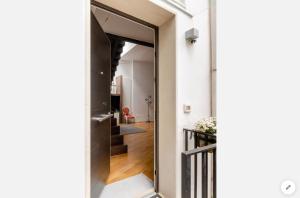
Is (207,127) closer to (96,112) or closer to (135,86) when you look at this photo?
(96,112)

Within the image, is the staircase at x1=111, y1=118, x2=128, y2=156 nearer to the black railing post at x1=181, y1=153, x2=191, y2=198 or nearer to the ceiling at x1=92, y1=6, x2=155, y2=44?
the ceiling at x1=92, y1=6, x2=155, y2=44

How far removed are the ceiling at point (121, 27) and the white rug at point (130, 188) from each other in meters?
2.20

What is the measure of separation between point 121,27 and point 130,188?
93.1 inches

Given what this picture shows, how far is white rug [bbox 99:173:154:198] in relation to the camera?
162cm

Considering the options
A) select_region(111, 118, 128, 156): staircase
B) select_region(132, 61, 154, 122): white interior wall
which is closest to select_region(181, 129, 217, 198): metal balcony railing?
select_region(111, 118, 128, 156): staircase

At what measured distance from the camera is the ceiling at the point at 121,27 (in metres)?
2.03

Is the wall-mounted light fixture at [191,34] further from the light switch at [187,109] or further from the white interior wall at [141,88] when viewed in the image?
the white interior wall at [141,88]

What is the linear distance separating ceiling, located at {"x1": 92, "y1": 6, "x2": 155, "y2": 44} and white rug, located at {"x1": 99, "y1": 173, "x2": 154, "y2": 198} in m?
2.20

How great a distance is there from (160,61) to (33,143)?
149 centimetres

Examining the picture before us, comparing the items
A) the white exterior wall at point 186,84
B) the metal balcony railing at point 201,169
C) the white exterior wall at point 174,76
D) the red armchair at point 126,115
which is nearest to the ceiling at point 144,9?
the white exterior wall at point 174,76

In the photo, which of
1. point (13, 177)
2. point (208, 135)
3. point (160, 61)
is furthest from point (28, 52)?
point (208, 135)

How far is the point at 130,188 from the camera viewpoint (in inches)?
68.3
